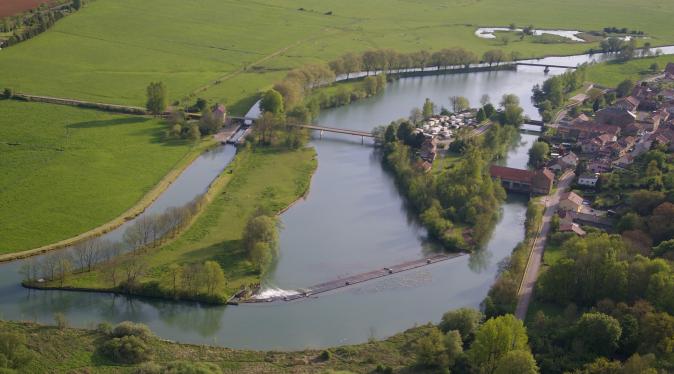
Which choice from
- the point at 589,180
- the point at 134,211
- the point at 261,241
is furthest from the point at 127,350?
the point at 589,180

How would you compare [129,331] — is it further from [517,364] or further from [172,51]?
[172,51]

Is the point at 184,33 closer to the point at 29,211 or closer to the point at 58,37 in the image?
the point at 58,37

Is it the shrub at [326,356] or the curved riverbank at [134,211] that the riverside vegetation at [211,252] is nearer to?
the curved riverbank at [134,211]

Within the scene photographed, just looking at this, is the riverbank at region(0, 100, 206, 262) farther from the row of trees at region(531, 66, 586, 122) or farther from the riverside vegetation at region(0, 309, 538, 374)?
the row of trees at region(531, 66, 586, 122)

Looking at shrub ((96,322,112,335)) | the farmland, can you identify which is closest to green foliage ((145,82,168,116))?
the farmland

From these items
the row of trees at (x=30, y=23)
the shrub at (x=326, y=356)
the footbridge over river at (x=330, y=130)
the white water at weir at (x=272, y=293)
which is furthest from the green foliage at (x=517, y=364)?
the row of trees at (x=30, y=23)

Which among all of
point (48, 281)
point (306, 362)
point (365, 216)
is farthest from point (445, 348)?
point (48, 281)
